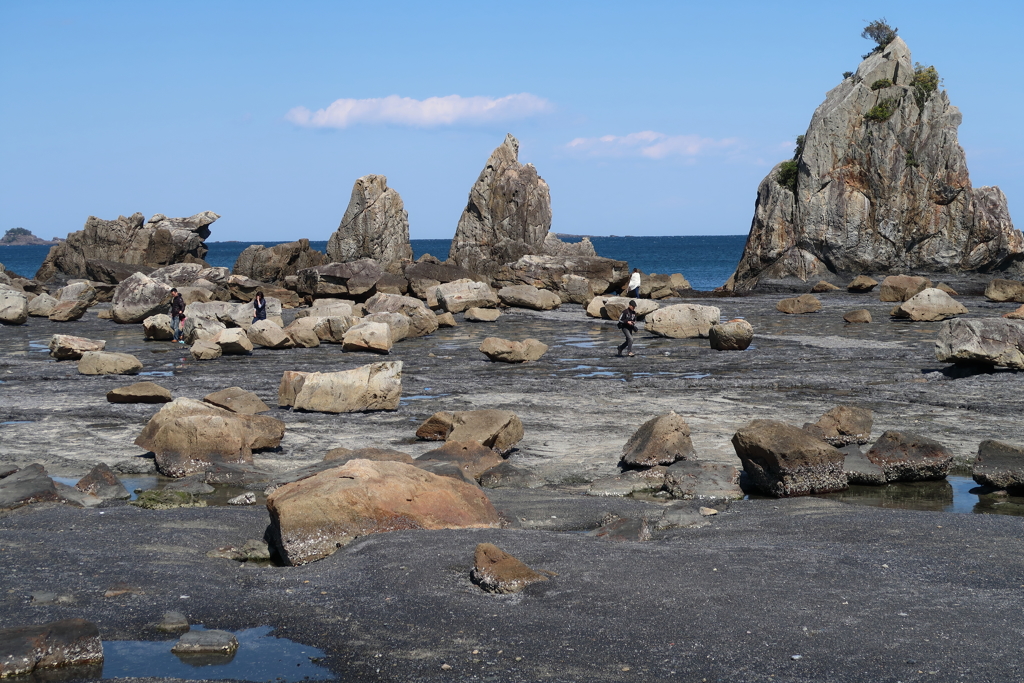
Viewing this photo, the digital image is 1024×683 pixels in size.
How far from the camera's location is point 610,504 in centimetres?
1088

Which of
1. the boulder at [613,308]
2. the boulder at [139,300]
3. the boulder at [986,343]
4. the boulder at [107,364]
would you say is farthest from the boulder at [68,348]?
the boulder at [986,343]

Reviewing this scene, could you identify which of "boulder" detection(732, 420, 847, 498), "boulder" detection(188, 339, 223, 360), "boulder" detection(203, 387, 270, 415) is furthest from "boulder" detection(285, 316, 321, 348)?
"boulder" detection(732, 420, 847, 498)

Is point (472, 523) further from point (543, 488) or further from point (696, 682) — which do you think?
point (696, 682)

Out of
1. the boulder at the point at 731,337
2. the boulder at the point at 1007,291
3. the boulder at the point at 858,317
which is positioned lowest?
the boulder at the point at 731,337

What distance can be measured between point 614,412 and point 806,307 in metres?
25.2

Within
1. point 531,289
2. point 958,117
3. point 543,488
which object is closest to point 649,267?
point 958,117

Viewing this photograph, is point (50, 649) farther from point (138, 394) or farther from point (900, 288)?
point (900, 288)

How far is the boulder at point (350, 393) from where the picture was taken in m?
17.5

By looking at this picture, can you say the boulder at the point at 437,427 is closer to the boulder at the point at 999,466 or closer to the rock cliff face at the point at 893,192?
the boulder at the point at 999,466

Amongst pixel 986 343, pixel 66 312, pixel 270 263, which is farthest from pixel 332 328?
pixel 270 263

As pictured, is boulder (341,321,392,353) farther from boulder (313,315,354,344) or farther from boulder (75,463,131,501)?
boulder (75,463,131,501)

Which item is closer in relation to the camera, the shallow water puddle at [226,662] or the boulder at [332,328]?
the shallow water puddle at [226,662]

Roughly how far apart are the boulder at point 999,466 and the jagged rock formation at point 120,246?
60506mm

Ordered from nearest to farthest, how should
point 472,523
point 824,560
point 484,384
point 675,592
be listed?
1. point 675,592
2. point 824,560
3. point 472,523
4. point 484,384
